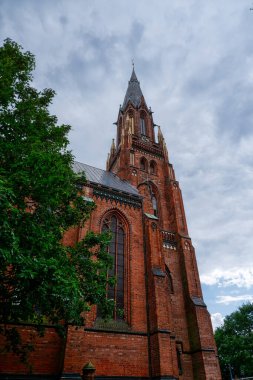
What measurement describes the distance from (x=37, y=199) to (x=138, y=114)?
85.1 ft

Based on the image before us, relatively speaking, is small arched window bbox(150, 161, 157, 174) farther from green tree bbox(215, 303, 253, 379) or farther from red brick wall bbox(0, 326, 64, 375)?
green tree bbox(215, 303, 253, 379)

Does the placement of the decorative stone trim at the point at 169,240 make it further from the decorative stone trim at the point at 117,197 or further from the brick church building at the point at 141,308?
the decorative stone trim at the point at 117,197

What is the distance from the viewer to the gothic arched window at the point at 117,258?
47.9 ft

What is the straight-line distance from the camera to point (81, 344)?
1120cm

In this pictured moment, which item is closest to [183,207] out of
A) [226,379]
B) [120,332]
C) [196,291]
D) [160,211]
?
[160,211]

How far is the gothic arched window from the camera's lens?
575 inches

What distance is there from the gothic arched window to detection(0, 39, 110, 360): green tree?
5263mm

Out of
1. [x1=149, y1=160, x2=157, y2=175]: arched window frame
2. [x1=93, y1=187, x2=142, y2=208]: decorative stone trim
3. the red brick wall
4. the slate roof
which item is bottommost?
the red brick wall

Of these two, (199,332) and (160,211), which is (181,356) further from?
(160,211)

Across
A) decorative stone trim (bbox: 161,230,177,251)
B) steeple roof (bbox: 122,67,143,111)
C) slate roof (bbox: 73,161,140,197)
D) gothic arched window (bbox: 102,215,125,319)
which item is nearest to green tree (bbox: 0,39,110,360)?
gothic arched window (bbox: 102,215,125,319)

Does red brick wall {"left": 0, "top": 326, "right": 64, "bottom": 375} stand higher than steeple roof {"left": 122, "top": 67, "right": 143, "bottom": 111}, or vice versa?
steeple roof {"left": 122, "top": 67, "right": 143, "bottom": 111}

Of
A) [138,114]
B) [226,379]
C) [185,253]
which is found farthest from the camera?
[226,379]

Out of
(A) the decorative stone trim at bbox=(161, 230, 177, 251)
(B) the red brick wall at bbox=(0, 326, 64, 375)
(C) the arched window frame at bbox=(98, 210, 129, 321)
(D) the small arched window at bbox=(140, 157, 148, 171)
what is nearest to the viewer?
(B) the red brick wall at bbox=(0, 326, 64, 375)

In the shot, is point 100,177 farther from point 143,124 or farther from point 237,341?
point 237,341
